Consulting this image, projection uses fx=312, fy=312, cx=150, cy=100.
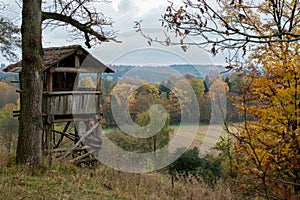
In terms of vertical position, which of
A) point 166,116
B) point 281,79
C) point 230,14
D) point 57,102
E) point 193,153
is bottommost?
point 193,153

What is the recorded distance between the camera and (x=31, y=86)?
24.8 ft

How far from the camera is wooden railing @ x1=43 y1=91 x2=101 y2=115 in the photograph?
1159 centimetres

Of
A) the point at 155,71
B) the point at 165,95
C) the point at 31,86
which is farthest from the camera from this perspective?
the point at 165,95

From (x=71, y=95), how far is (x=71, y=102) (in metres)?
0.27

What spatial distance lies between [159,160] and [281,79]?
18598 millimetres

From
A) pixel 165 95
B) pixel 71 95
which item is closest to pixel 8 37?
pixel 71 95

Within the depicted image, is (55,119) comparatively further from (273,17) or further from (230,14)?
(230,14)

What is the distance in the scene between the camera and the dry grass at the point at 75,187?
558 cm

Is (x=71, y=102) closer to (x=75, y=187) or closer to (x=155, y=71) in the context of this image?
(x=155, y=71)

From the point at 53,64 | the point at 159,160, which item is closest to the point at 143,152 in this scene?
the point at 159,160

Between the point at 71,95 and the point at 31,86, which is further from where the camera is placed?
the point at 71,95

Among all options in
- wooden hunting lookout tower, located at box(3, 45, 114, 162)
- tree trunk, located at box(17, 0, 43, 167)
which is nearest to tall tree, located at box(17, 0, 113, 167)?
tree trunk, located at box(17, 0, 43, 167)

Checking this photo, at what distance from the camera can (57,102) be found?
461 inches

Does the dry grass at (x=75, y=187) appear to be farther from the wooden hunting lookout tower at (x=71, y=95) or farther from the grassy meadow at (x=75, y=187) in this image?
the wooden hunting lookout tower at (x=71, y=95)
